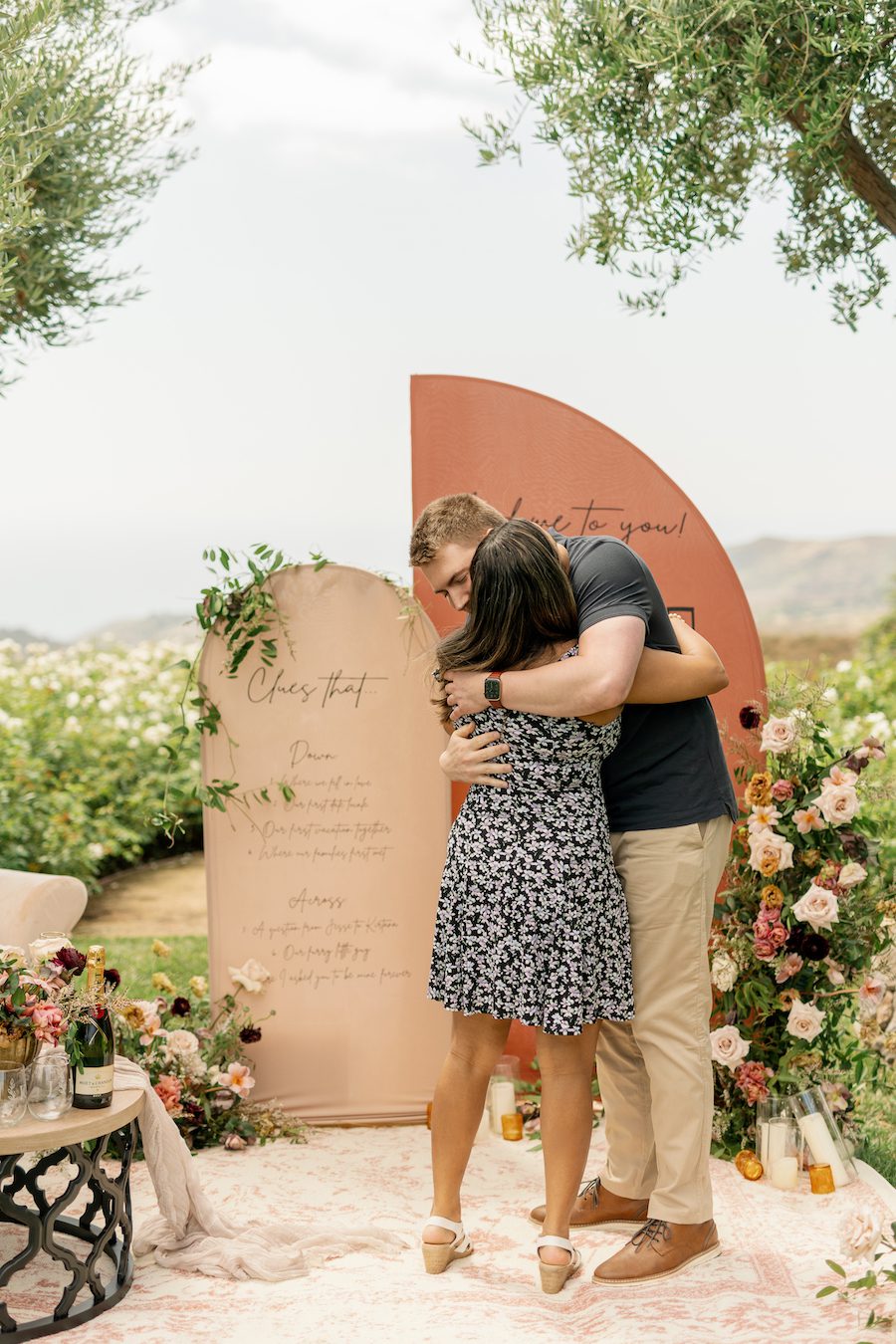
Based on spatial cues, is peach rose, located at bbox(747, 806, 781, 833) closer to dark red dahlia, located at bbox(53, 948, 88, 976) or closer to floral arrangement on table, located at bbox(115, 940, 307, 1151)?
floral arrangement on table, located at bbox(115, 940, 307, 1151)

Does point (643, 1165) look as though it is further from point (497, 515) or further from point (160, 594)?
point (160, 594)

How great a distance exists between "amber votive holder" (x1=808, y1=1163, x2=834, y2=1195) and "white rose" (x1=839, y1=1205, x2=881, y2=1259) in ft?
2.43

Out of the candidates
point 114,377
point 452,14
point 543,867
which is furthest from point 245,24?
point 543,867

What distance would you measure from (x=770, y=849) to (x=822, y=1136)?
74 cm

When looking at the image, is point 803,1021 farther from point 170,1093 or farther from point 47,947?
point 47,947

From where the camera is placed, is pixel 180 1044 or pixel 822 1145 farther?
pixel 180 1044

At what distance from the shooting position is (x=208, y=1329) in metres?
2.50

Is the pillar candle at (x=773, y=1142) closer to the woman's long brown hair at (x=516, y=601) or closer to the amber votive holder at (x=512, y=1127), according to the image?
the amber votive holder at (x=512, y=1127)

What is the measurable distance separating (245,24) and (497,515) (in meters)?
12.5

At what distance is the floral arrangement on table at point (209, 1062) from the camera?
11.5 ft

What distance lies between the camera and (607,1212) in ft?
9.71

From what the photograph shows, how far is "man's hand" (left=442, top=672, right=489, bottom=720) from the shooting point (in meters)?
2.59

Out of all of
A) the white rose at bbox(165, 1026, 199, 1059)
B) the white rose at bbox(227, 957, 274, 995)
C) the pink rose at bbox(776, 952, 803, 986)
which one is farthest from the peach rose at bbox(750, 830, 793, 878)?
the white rose at bbox(165, 1026, 199, 1059)

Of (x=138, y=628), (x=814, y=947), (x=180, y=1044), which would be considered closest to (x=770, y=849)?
(x=814, y=947)
